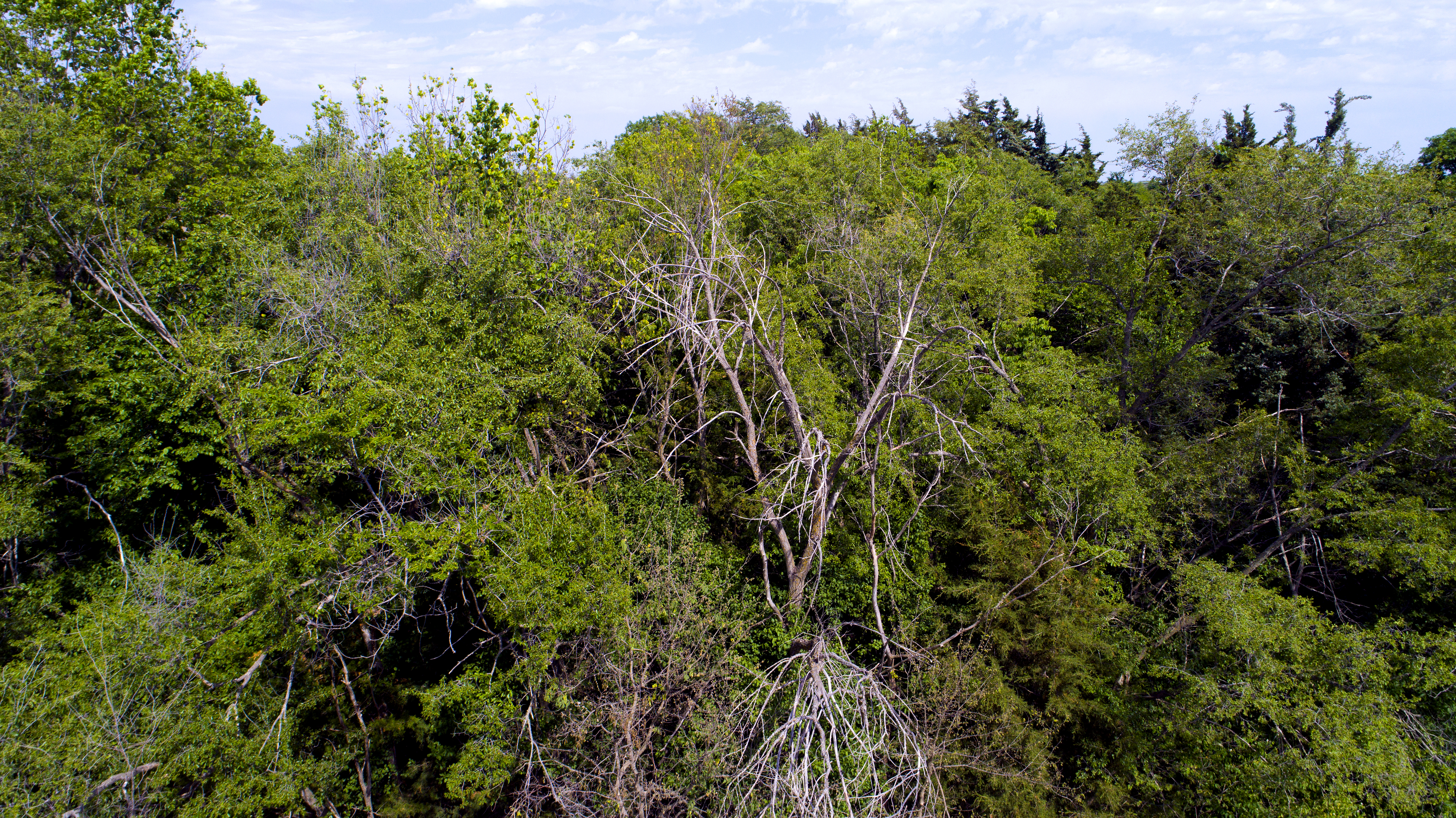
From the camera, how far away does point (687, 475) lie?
63.1ft

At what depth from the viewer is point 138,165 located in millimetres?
19078

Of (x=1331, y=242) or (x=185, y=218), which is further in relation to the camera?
(x=185, y=218)

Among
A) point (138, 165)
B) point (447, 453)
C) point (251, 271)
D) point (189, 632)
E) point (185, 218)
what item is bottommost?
point (189, 632)

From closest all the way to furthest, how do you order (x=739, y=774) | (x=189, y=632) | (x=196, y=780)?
(x=739, y=774)
(x=196, y=780)
(x=189, y=632)

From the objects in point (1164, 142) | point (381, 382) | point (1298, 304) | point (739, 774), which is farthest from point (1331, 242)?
point (381, 382)

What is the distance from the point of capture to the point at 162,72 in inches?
820

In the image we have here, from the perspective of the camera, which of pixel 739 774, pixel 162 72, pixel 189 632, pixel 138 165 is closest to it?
pixel 739 774

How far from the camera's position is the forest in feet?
36.0

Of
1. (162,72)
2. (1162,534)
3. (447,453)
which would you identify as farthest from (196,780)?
(162,72)

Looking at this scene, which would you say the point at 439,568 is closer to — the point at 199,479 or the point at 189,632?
the point at 189,632

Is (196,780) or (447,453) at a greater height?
(447,453)

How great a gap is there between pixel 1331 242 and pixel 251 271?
28.2 m

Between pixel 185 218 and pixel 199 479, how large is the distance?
27.4 feet

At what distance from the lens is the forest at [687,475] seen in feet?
36.0
